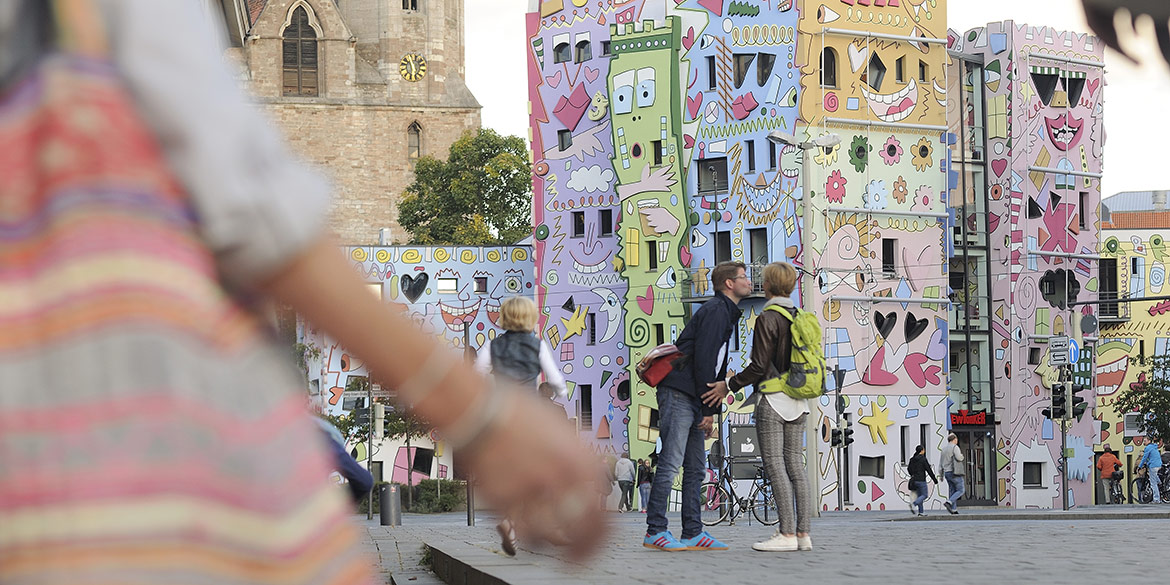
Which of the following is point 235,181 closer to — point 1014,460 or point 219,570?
point 219,570

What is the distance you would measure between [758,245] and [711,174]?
3.31 m

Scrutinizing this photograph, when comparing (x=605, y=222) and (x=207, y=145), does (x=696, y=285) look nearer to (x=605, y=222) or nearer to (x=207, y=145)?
(x=605, y=222)

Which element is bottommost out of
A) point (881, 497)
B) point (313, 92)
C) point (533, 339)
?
point (881, 497)

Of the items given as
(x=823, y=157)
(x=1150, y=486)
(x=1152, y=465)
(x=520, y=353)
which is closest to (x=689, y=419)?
(x=520, y=353)

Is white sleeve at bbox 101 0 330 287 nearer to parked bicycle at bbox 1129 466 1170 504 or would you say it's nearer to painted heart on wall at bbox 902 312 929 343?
parked bicycle at bbox 1129 466 1170 504

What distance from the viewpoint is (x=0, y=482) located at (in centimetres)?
139

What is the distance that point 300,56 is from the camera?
9712cm

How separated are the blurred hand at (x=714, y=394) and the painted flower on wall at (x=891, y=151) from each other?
48581 mm

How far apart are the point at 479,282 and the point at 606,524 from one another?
66.2 meters

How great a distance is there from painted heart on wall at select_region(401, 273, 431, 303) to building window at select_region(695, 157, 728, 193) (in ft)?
41.3

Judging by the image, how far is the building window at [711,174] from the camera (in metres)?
59.7

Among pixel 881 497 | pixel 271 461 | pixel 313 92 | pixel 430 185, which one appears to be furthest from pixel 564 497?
pixel 313 92

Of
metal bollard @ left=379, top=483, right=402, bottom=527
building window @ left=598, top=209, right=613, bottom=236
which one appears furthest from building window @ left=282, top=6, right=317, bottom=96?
metal bollard @ left=379, top=483, right=402, bottom=527

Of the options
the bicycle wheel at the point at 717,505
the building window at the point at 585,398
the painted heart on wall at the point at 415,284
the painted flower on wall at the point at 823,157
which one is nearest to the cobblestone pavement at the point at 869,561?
the bicycle wheel at the point at 717,505
